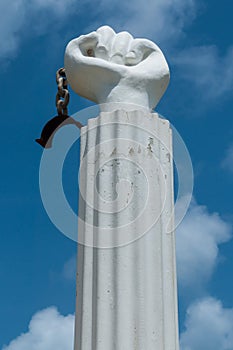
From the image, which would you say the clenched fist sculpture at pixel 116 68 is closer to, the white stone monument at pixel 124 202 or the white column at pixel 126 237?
the white stone monument at pixel 124 202

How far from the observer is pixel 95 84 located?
619 cm

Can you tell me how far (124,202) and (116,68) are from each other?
4.93 feet

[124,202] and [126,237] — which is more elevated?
[124,202]

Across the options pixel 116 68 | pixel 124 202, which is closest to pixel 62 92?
pixel 116 68

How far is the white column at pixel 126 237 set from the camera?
4883 millimetres

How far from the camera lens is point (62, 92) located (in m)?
6.70

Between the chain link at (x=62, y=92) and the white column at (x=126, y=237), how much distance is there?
0.82 m

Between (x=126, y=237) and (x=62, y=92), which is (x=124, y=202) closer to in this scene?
(x=126, y=237)

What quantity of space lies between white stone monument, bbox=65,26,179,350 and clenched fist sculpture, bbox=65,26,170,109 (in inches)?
0.4

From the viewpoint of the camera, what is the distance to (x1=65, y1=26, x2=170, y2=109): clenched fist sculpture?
6.09m

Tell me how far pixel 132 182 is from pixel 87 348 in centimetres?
146

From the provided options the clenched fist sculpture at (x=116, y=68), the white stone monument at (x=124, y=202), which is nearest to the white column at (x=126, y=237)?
the white stone monument at (x=124, y=202)

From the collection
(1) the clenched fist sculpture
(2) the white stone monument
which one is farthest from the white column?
(1) the clenched fist sculpture

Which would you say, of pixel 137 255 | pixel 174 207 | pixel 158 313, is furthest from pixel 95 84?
pixel 158 313
